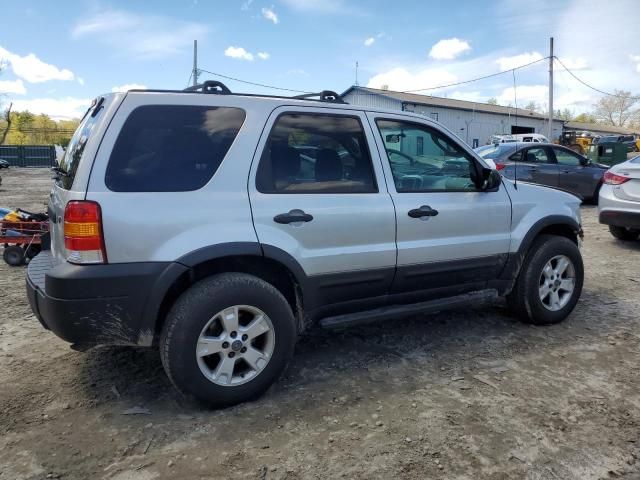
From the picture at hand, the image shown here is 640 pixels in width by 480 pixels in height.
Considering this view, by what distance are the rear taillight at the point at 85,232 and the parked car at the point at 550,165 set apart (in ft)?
29.1

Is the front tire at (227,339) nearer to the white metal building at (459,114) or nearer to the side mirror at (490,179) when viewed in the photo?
the side mirror at (490,179)

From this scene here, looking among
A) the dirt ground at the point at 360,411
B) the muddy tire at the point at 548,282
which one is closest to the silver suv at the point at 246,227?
the dirt ground at the point at 360,411

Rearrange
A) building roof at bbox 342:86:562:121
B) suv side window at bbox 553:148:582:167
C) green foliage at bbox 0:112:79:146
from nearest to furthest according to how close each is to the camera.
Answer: suv side window at bbox 553:148:582:167 → building roof at bbox 342:86:562:121 → green foliage at bbox 0:112:79:146

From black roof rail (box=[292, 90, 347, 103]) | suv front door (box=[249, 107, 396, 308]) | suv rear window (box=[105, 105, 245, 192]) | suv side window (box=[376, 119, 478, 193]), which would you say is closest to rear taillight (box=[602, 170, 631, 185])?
suv side window (box=[376, 119, 478, 193])

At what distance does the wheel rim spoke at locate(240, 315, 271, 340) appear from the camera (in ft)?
9.59

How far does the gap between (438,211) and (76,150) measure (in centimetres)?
243

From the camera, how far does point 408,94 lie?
3947 centimetres

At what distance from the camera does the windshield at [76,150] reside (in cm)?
281

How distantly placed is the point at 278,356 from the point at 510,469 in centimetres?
140

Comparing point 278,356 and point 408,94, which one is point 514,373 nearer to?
point 278,356

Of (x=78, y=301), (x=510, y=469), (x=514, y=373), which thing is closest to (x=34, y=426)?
(x=78, y=301)

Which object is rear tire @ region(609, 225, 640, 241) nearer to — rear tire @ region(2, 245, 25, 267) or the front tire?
the front tire

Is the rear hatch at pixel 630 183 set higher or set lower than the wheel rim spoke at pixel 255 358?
higher

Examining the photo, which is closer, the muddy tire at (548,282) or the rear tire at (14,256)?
the muddy tire at (548,282)
